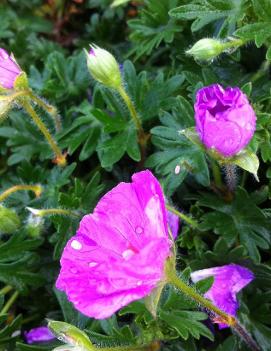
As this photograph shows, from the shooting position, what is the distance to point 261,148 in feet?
4.09

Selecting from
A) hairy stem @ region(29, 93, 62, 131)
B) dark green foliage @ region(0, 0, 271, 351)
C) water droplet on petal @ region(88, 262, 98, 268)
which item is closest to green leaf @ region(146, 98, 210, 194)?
dark green foliage @ region(0, 0, 271, 351)

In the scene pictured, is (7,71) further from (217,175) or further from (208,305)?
(208,305)

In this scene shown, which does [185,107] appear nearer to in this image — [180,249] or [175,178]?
[175,178]

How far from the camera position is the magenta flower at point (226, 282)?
1214 millimetres

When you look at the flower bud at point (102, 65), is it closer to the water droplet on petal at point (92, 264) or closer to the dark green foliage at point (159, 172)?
the dark green foliage at point (159, 172)

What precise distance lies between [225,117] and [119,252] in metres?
0.29

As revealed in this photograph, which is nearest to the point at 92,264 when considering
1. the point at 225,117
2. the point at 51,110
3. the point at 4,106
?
the point at 225,117

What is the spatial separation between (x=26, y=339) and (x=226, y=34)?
0.84 metres

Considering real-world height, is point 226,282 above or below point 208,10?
below

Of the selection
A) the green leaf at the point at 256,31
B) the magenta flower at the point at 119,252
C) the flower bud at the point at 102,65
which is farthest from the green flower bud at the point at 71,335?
the green leaf at the point at 256,31

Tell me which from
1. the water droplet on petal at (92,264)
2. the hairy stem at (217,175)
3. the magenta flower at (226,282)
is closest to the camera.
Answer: the water droplet on petal at (92,264)

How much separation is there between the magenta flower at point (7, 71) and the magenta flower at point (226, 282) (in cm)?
56

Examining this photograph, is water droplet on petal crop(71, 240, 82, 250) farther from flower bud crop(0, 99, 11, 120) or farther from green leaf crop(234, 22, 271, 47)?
green leaf crop(234, 22, 271, 47)

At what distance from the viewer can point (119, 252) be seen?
101 cm
